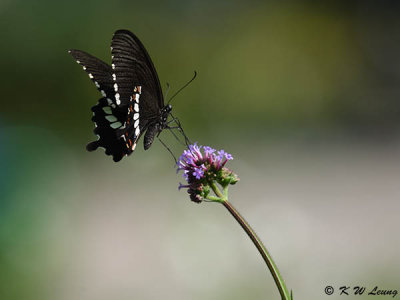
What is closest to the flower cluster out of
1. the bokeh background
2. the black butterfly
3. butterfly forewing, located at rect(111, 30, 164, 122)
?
the black butterfly

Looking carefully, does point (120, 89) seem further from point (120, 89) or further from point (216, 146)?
point (216, 146)

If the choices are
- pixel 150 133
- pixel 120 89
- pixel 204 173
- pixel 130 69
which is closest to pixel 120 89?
pixel 120 89

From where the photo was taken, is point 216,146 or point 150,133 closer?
point 150,133

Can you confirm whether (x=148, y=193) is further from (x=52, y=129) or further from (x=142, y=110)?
(x=142, y=110)

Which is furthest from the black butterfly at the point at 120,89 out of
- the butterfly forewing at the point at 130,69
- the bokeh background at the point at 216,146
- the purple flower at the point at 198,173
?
the bokeh background at the point at 216,146

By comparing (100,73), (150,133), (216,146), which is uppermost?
(100,73)

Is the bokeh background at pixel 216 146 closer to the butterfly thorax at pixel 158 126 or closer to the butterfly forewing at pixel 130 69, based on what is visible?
the butterfly thorax at pixel 158 126

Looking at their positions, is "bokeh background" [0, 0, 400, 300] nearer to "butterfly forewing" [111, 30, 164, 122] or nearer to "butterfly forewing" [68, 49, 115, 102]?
"butterfly forewing" [111, 30, 164, 122]
